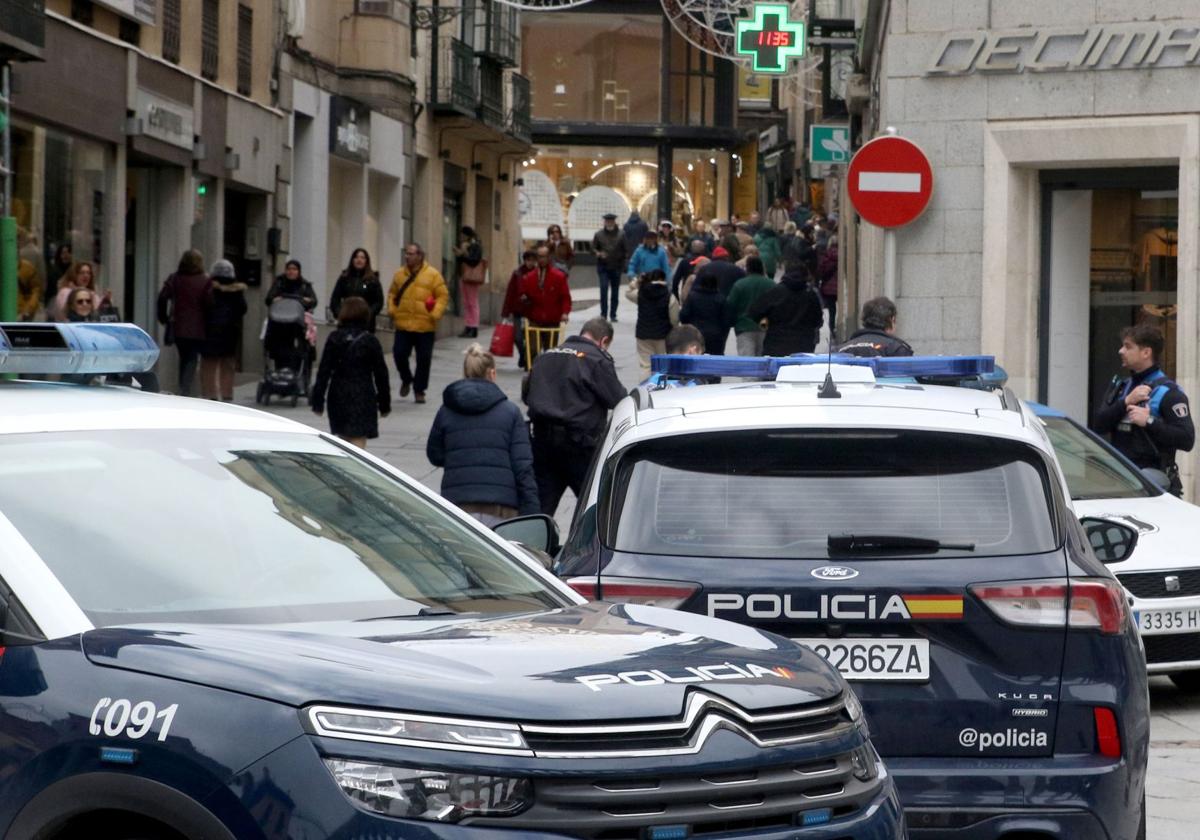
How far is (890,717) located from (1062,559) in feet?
1.99

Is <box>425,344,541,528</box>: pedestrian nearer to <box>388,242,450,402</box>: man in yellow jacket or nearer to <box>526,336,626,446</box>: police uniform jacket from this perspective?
<box>526,336,626,446</box>: police uniform jacket

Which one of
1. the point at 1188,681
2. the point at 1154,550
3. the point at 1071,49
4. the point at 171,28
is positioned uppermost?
the point at 171,28

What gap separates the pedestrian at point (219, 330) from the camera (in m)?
23.2

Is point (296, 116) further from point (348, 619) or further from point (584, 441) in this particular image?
point (348, 619)

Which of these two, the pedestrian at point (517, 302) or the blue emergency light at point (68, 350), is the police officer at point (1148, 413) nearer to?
the blue emergency light at point (68, 350)

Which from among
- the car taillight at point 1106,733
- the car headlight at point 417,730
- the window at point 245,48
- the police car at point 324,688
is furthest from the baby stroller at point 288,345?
the car headlight at point 417,730

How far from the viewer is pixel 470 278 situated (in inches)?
1378

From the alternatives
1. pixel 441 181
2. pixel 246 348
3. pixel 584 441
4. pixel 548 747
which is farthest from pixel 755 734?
pixel 441 181

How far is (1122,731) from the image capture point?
18.1 ft

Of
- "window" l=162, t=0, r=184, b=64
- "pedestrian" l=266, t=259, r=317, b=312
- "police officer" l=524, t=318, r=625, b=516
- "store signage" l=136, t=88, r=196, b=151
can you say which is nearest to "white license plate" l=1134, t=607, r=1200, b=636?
"police officer" l=524, t=318, r=625, b=516

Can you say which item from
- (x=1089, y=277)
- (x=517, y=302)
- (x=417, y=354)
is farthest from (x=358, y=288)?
(x=1089, y=277)

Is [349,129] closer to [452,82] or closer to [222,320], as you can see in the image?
[452,82]

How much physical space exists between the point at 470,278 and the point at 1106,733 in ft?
97.9

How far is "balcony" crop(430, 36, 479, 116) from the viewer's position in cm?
3869
